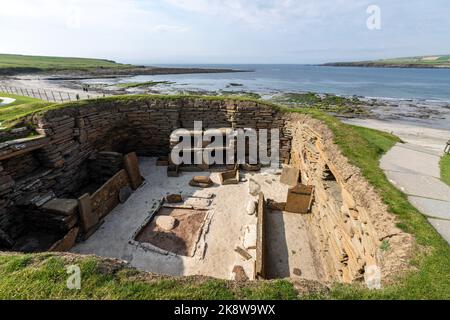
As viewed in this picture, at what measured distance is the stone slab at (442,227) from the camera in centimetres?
406

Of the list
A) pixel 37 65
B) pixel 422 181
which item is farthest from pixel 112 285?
pixel 37 65

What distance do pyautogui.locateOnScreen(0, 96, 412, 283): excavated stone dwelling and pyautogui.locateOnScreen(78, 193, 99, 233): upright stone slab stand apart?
3 cm

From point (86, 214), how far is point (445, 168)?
10.7m

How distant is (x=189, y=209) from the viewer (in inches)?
366

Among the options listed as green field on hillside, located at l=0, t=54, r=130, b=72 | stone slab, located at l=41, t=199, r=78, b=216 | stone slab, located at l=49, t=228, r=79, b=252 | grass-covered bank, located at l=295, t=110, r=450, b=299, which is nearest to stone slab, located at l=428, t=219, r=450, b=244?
grass-covered bank, located at l=295, t=110, r=450, b=299

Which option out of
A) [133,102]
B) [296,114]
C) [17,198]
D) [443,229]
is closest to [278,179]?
[296,114]

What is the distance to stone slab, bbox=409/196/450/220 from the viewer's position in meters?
4.61

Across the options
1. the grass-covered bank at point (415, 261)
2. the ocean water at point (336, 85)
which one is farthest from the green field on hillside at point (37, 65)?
the grass-covered bank at point (415, 261)

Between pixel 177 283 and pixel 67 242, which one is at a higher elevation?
pixel 177 283

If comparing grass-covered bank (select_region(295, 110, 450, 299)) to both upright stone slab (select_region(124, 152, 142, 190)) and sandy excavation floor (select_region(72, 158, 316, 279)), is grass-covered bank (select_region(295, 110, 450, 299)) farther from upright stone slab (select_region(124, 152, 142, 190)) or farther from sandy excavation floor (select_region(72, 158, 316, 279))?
upright stone slab (select_region(124, 152, 142, 190))

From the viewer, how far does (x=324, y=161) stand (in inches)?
312

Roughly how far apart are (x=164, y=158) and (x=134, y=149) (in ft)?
Answer: 6.60

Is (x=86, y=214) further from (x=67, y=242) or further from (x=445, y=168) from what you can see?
(x=445, y=168)

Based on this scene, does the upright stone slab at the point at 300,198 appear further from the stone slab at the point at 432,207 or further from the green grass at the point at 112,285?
the green grass at the point at 112,285
